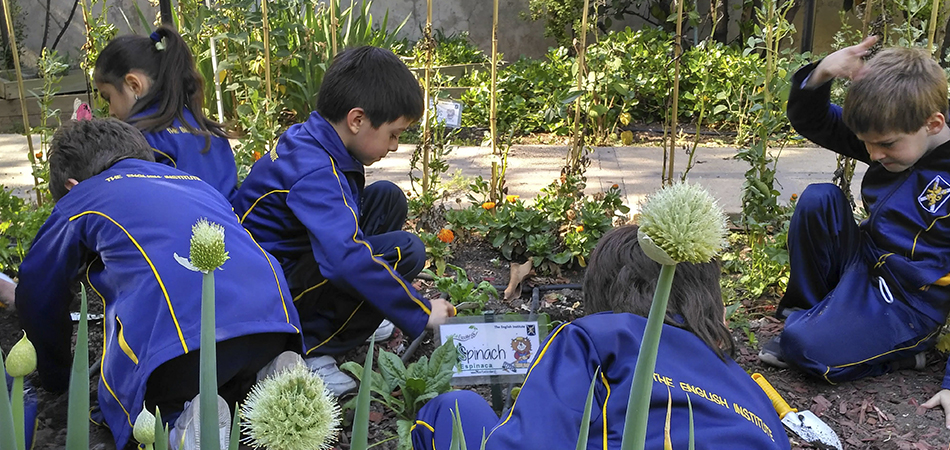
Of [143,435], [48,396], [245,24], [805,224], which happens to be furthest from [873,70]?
[245,24]

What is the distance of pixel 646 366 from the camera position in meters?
0.60

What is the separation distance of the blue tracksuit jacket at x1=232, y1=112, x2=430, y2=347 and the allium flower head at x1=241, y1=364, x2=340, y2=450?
158cm

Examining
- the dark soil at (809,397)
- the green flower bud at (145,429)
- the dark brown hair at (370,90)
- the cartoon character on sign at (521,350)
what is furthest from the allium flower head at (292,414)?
the dark brown hair at (370,90)

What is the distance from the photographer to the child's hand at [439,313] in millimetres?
2375

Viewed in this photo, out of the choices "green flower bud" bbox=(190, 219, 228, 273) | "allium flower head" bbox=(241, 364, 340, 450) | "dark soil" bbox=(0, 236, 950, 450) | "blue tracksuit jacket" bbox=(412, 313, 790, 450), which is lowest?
"dark soil" bbox=(0, 236, 950, 450)

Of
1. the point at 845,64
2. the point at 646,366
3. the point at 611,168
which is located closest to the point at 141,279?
the point at 646,366

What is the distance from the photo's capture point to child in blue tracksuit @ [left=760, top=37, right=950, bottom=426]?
2.32 m

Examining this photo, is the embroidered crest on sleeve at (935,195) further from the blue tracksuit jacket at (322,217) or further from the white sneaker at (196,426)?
the white sneaker at (196,426)

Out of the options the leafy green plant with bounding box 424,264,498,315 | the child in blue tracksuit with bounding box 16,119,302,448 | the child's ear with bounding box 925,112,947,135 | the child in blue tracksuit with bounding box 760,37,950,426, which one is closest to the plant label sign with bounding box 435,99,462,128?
the leafy green plant with bounding box 424,264,498,315

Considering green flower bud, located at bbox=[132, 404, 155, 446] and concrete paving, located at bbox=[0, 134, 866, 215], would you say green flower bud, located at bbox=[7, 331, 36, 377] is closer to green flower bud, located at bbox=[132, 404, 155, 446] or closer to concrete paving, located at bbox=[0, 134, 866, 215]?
green flower bud, located at bbox=[132, 404, 155, 446]

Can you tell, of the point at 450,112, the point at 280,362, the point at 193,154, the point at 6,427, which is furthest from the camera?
the point at 450,112

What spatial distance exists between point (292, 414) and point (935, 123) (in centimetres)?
239

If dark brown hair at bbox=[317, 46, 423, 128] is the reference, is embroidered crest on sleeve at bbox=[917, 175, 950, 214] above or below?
below

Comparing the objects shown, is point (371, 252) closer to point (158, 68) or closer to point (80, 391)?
point (158, 68)
